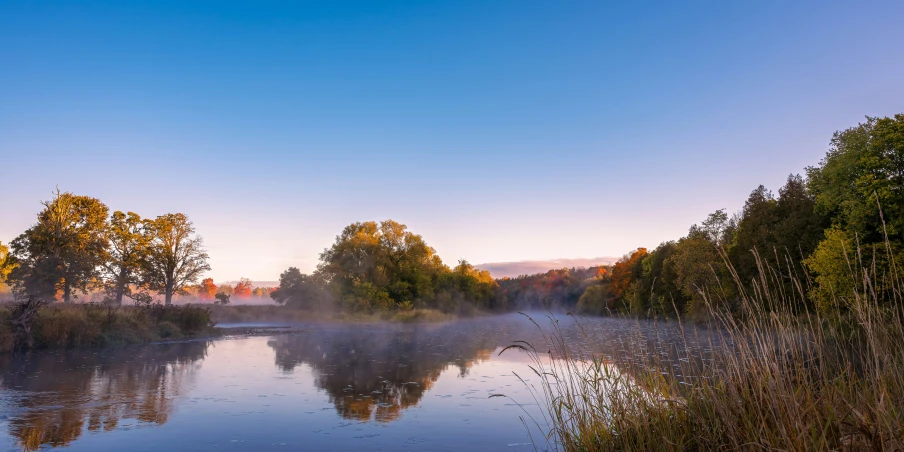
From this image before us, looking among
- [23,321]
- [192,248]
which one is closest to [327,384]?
[23,321]

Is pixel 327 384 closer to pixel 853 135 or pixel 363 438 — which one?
pixel 363 438

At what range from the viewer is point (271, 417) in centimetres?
1039

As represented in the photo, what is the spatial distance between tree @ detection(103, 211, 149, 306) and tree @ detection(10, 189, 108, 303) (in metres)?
1.64

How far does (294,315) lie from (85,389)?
42872mm

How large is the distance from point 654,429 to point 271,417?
316 inches

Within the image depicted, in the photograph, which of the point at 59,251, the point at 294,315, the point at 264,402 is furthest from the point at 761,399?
the point at 294,315

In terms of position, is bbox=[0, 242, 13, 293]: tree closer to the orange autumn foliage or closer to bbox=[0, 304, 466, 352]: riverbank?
bbox=[0, 304, 466, 352]: riverbank

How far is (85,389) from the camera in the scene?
12820mm

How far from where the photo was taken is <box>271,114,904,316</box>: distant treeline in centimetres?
1856

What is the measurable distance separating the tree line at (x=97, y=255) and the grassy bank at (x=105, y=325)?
9.44 meters

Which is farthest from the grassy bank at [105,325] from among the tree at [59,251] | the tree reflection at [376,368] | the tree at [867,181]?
the tree at [867,181]

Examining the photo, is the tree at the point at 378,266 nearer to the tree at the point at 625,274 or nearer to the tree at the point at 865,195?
the tree at the point at 625,274

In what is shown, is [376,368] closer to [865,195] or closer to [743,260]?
[865,195]

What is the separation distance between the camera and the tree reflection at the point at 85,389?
9266 millimetres
